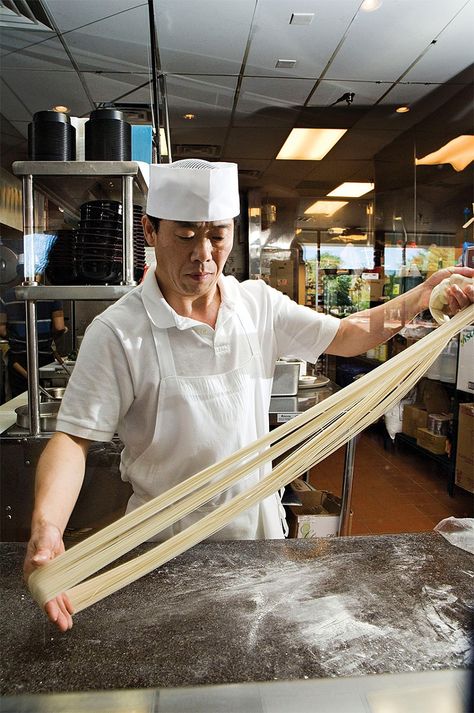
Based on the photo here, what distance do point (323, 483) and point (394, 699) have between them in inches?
16.1

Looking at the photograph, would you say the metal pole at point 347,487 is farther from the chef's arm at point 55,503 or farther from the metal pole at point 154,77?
the metal pole at point 154,77

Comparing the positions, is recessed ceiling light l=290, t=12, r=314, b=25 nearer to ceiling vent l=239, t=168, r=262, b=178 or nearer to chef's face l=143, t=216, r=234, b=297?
ceiling vent l=239, t=168, r=262, b=178

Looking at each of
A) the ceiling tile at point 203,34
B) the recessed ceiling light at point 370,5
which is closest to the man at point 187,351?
the ceiling tile at point 203,34

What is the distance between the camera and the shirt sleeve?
708mm

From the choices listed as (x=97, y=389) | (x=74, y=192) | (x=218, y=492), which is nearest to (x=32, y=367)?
(x=97, y=389)

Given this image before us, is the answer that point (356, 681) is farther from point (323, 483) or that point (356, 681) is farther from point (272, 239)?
point (272, 239)

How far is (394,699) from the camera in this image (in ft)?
1.71

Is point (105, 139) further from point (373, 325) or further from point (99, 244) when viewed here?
point (373, 325)

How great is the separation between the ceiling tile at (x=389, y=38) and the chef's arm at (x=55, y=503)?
0.66 metres

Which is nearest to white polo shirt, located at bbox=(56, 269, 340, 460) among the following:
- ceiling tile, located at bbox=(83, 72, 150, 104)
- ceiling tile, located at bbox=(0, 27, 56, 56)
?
ceiling tile, located at bbox=(83, 72, 150, 104)

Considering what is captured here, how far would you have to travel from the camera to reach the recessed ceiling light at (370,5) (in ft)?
2.56

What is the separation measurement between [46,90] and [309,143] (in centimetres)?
40

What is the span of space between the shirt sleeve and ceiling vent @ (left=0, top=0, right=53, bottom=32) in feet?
1.57

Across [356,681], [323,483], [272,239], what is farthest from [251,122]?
[356,681]
